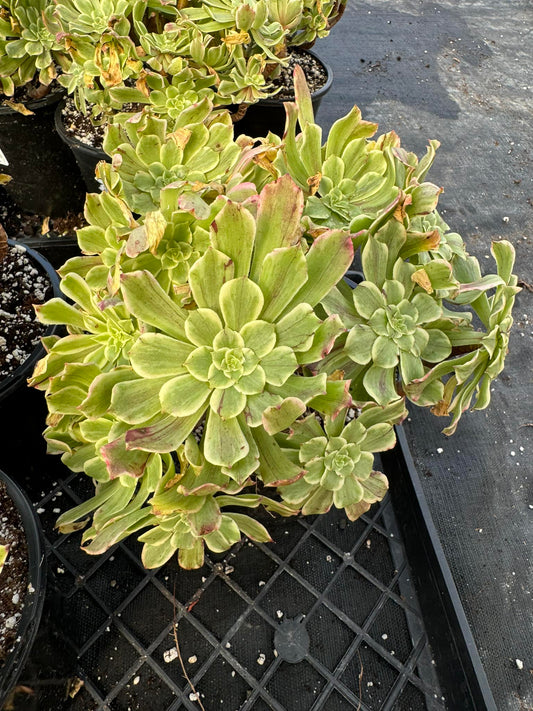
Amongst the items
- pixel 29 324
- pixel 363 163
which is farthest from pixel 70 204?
pixel 363 163

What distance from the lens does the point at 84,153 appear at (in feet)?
5.15

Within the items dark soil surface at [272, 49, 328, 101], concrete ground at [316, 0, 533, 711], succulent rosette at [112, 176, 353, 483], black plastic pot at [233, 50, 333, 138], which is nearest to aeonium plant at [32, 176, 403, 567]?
succulent rosette at [112, 176, 353, 483]

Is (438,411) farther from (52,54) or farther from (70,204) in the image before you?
(70,204)

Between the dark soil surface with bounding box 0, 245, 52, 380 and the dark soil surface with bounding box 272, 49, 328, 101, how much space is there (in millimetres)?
1012

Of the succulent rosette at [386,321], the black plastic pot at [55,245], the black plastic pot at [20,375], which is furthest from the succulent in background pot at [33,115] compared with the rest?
the succulent rosette at [386,321]

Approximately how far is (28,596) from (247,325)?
1.89 feet

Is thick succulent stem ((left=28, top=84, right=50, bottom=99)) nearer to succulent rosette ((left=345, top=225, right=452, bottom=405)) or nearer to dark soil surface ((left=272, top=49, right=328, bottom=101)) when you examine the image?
dark soil surface ((left=272, top=49, right=328, bottom=101))

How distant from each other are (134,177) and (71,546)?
0.83 meters

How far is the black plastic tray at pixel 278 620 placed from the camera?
103 centimetres

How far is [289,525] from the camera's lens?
4.05ft

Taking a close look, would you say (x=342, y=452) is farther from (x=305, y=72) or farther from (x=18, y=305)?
(x=305, y=72)

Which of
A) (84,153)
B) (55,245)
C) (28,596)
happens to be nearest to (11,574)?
(28,596)

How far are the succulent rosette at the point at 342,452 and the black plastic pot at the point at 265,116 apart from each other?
1.29 metres

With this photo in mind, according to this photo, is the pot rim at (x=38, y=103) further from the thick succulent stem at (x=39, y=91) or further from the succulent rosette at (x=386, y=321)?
the succulent rosette at (x=386, y=321)
